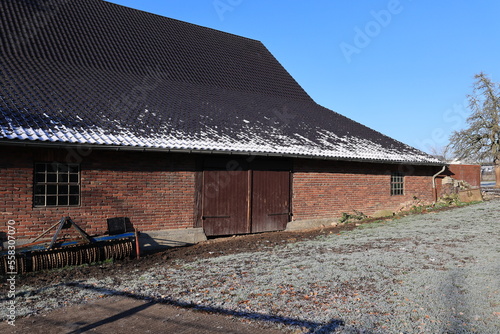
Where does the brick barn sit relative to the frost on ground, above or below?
above

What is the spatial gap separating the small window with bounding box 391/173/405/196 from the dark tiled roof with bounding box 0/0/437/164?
0.89 m

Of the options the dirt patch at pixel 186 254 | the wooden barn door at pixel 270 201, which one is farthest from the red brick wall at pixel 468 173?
the wooden barn door at pixel 270 201

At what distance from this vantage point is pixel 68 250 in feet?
25.4

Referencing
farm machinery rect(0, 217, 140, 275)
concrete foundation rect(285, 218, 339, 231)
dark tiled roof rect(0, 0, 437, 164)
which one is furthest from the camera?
concrete foundation rect(285, 218, 339, 231)

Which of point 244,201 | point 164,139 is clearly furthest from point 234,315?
point 244,201

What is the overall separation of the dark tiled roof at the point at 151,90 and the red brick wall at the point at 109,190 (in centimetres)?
62

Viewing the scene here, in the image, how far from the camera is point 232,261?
8.12 meters

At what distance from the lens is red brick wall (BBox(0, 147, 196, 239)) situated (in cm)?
815

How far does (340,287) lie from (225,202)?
18.3 ft

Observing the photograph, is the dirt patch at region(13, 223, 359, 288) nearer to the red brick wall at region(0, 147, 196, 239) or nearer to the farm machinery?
the farm machinery

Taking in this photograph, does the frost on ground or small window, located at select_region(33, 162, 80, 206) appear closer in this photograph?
the frost on ground

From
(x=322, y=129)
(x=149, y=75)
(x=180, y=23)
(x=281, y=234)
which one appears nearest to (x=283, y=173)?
(x=281, y=234)

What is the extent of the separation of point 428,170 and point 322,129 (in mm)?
5420

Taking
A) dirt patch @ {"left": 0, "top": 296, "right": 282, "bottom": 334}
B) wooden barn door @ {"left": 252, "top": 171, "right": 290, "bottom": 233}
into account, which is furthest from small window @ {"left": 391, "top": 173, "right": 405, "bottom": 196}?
dirt patch @ {"left": 0, "top": 296, "right": 282, "bottom": 334}
